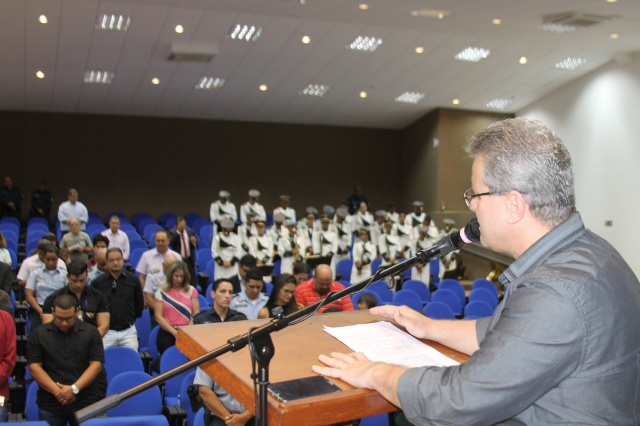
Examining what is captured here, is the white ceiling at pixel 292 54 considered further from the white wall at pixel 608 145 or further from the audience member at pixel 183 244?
the audience member at pixel 183 244

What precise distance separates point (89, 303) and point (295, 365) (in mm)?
5064

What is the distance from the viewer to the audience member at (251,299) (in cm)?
679

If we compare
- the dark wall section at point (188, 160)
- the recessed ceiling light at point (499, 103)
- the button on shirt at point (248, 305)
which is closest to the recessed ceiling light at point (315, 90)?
the dark wall section at point (188, 160)

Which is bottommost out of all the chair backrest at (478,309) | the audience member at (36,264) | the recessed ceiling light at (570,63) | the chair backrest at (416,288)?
the chair backrest at (478,309)

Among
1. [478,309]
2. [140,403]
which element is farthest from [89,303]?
[478,309]

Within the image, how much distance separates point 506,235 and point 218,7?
32.7 ft

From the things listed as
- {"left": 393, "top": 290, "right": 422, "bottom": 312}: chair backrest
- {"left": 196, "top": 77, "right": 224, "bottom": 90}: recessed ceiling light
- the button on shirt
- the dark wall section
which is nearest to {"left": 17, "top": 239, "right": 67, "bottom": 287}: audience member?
the button on shirt

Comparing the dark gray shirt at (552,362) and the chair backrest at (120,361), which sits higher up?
the dark gray shirt at (552,362)

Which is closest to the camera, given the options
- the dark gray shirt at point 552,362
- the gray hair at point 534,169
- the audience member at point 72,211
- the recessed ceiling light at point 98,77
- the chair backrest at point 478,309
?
the dark gray shirt at point 552,362

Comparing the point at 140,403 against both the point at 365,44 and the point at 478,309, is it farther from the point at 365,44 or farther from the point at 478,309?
the point at 365,44

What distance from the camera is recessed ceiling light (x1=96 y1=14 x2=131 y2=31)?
11.1m

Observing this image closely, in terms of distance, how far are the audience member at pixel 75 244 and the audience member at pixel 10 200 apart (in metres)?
6.30

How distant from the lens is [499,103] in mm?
17203

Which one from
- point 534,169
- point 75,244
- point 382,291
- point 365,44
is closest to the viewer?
point 534,169
